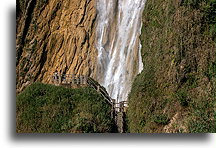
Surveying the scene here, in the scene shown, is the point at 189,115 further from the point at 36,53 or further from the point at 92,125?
the point at 36,53

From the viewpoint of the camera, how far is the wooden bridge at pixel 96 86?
26.2 ft

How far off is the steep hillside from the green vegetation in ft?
1.77

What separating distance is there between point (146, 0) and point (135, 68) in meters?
1.34

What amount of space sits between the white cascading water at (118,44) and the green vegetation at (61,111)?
1790 mm

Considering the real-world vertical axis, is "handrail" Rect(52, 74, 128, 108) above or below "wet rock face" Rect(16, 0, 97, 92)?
below

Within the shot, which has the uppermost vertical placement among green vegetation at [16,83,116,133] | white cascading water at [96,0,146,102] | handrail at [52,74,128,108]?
white cascading water at [96,0,146,102]

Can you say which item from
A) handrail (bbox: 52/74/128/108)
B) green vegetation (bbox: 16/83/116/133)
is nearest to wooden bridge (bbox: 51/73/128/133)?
handrail (bbox: 52/74/128/108)

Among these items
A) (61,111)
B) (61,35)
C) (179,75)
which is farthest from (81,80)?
(179,75)

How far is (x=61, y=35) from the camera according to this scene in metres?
10.7

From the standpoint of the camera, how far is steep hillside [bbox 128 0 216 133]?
743cm

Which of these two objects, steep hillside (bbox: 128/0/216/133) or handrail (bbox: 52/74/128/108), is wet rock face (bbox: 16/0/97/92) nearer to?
handrail (bbox: 52/74/128/108)

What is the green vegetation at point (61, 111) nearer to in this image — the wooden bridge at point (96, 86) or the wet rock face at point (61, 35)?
the wooden bridge at point (96, 86)

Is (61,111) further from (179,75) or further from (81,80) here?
(179,75)

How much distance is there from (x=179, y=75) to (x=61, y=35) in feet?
11.7
